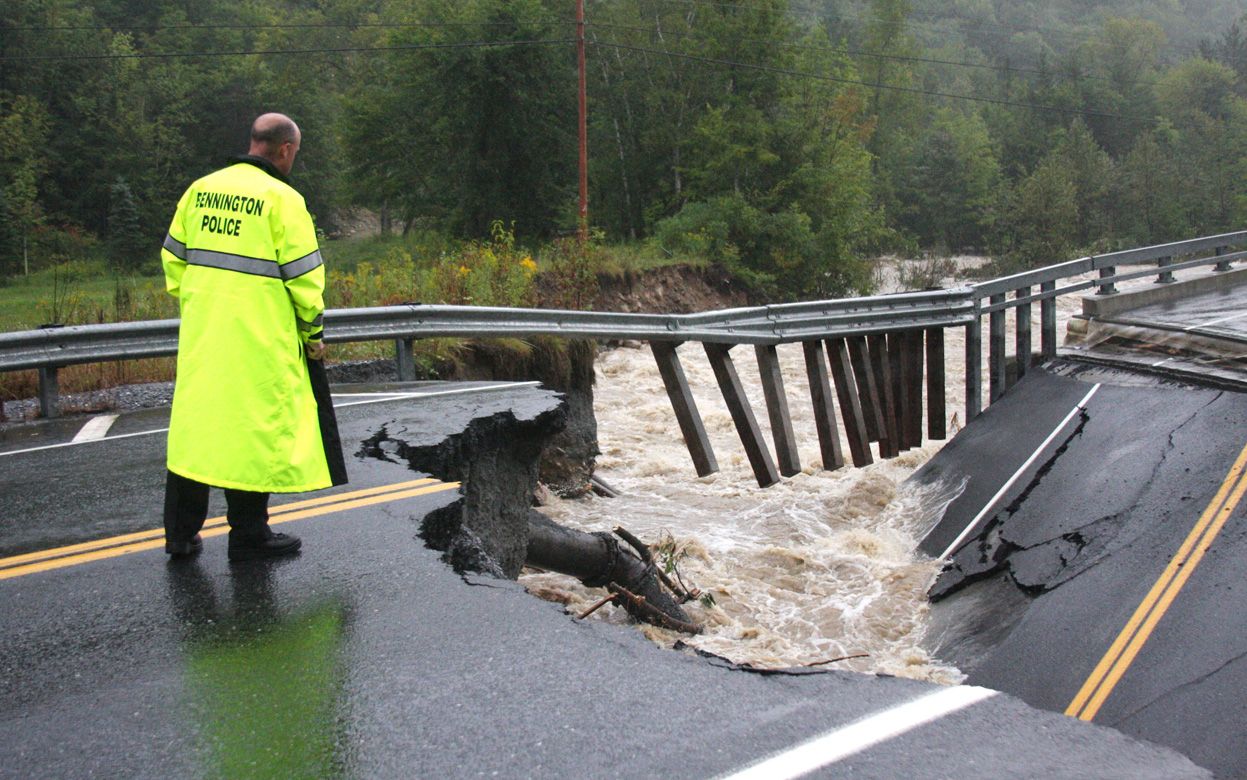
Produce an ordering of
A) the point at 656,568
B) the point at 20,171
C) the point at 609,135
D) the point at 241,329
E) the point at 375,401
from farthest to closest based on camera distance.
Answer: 1. the point at 609,135
2. the point at 20,171
3. the point at 375,401
4. the point at 656,568
5. the point at 241,329

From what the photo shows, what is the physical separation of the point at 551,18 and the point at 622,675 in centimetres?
4612

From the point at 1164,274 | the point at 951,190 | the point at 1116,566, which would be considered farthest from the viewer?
the point at 951,190

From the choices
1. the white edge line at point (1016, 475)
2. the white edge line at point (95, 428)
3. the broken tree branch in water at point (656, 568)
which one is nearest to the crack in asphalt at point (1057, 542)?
the white edge line at point (1016, 475)

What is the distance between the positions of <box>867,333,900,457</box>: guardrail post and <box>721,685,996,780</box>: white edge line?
9655mm

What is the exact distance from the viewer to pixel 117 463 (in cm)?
714

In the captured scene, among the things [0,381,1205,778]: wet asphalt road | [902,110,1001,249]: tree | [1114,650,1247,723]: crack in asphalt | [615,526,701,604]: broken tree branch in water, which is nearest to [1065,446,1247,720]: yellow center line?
[1114,650,1247,723]: crack in asphalt

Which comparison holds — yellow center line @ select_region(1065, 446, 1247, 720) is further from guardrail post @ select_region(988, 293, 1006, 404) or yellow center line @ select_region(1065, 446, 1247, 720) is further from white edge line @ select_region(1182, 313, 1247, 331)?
guardrail post @ select_region(988, 293, 1006, 404)

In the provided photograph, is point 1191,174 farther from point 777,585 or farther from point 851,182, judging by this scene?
point 777,585

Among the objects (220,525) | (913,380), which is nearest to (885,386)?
(913,380)

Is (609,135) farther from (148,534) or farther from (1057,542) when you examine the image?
(148,534)

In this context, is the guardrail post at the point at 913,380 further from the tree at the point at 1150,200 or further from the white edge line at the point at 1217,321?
the tree at the point at 1150,200

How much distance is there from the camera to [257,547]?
5387mm

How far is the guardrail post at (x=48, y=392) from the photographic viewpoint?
8.48 meters

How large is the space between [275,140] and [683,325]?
21.4ft
